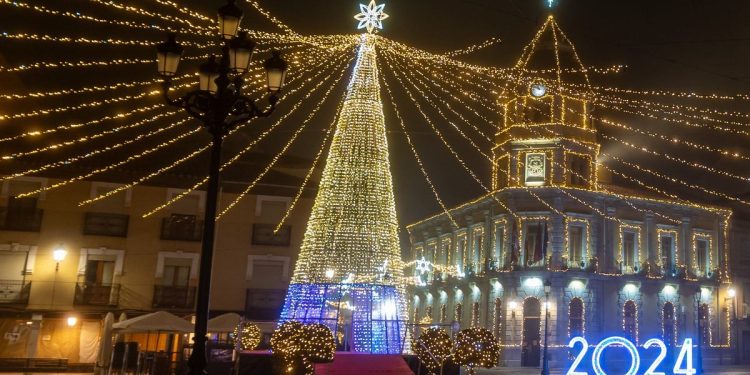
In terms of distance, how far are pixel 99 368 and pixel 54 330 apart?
5.11 m

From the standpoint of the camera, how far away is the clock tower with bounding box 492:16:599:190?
1443 inches

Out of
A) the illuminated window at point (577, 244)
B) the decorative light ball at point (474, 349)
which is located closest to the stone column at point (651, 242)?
the illuminated window at point (577, 244)

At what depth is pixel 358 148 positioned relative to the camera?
17.9 metres

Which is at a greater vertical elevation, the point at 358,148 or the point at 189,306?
the point at 358,148

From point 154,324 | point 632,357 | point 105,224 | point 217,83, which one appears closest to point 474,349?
point 632,357

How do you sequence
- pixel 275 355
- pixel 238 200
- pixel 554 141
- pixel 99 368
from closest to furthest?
pixel 275 355
pixel 99 368
pixel 238 200
pixel 554 141

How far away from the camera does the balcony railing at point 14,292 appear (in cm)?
2778

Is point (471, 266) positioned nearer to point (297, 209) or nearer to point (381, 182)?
point (297, 209)

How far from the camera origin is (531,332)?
3497 centimetres

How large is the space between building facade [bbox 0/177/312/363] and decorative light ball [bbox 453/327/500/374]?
15.5 m

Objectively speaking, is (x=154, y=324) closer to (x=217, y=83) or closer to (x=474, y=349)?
(x=474, y=349)

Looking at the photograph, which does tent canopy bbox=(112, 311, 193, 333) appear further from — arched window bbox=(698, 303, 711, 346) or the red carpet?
arched window bbox=(698, 303, 711, 346)

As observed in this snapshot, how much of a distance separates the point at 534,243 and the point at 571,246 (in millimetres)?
1856

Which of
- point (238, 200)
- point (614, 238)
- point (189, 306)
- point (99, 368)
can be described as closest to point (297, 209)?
point (238, 200)
